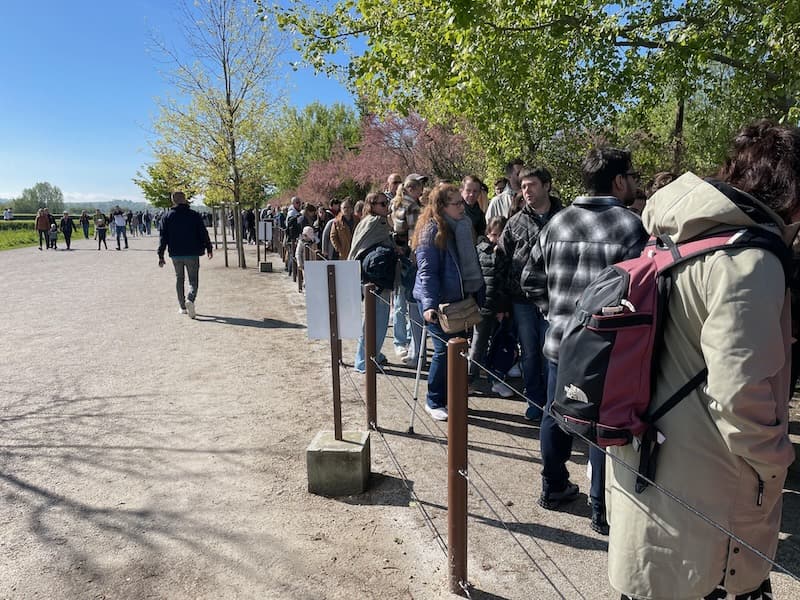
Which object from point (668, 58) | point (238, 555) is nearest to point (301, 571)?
point (238, 555)

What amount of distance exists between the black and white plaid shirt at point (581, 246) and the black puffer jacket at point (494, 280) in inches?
72.3

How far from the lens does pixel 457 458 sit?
2768mm

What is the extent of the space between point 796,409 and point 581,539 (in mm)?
3530

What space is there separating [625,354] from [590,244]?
1.48m

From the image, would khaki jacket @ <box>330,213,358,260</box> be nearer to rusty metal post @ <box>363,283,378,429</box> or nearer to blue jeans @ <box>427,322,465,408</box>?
blue jeans @ <box>427,322,465,408</box>

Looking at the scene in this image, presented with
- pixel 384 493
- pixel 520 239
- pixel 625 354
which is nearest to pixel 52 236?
pixel 520 239

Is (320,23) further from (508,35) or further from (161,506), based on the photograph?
(161,506)

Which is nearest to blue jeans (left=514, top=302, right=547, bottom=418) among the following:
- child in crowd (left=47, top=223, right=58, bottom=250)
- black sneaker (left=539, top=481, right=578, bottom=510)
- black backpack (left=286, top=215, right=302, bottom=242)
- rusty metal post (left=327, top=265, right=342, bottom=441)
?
black sneaker (left=539, top=481, right=578, bottom=510)

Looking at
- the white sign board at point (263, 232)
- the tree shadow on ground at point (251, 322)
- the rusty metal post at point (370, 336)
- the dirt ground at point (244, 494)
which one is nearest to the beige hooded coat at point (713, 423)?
the dirt ground at point (244, 494)

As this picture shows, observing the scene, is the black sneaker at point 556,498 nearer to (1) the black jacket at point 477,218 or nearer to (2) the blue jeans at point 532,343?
(2) the blue jeans at point 532,343

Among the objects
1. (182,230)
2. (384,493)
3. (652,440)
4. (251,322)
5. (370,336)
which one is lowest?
(384,493)

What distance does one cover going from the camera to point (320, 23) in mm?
10391

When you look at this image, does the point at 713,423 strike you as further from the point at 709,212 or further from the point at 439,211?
the point at 439,211

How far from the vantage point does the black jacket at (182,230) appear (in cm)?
980
